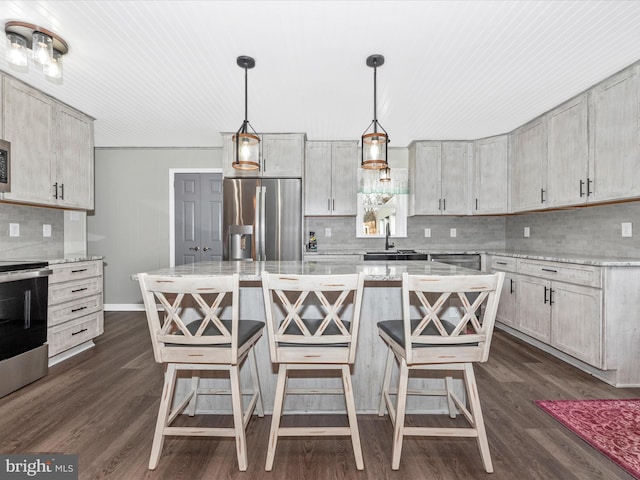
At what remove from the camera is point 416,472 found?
1.60 meters

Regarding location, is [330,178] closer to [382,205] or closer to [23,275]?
[382,205]

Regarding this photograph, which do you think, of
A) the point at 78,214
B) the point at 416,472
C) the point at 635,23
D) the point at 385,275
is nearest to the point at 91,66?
the point at 78,214

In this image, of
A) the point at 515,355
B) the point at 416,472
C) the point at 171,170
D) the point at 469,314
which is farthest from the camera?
the point at 171,170

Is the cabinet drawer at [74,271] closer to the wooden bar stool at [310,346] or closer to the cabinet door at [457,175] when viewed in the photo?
the wooden bar stool at [310,346]

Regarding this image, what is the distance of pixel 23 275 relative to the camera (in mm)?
2500

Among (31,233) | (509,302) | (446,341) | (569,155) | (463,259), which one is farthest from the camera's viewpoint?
(463,259)

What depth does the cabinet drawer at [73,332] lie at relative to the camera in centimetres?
293

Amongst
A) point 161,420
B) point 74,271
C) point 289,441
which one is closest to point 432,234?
point 289,441

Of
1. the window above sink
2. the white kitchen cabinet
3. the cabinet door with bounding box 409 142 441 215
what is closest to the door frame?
the white kitchen cabinet

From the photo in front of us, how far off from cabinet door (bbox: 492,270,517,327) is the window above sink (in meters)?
1.60

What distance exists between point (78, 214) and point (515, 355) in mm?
4976

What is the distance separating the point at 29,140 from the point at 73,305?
151 cm

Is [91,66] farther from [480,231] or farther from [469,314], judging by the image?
[480,231]

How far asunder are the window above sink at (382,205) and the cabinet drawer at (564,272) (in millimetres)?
1823
